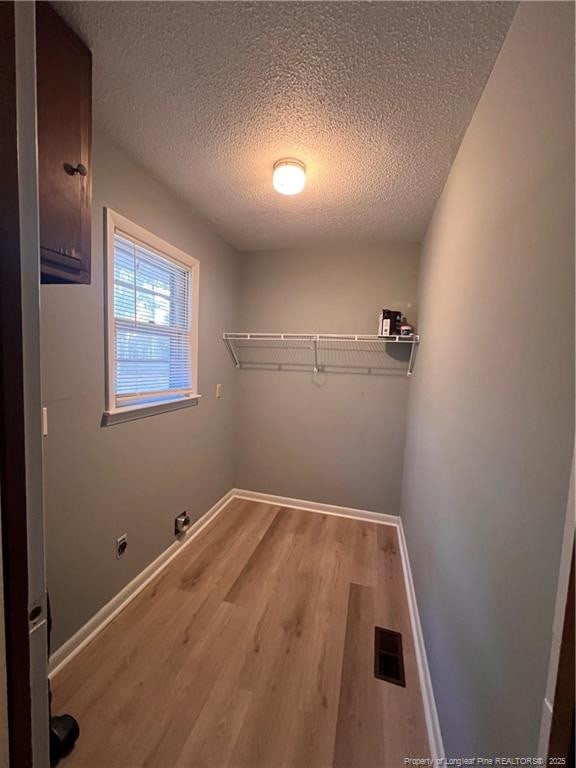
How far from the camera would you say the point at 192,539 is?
242cm

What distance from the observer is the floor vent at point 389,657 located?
143 cm

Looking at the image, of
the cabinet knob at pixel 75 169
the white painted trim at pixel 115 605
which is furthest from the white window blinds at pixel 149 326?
the white painted trim at pixel 115 605

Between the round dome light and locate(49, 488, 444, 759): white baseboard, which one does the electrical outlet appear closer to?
locate(49, 488, 444, 759): white baseboard

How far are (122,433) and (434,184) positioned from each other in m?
2.31

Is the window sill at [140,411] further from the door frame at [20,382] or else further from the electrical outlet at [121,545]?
the door frame at [20,382]

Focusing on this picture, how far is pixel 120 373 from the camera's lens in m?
1.74

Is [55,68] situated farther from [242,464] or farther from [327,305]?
[242,464]

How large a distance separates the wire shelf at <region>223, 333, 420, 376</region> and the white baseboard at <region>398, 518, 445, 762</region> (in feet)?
5.07

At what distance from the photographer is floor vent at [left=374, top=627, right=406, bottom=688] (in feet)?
4.70

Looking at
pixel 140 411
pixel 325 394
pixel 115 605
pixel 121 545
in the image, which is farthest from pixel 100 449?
pixel 325 394

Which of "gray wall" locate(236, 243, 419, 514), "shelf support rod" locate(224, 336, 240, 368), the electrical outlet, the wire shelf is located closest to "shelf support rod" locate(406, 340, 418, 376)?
the wire shelf

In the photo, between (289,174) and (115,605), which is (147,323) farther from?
(115,605)

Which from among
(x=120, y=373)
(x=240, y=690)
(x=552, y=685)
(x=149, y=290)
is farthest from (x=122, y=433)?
(x=552, y=685)

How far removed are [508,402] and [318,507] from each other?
2.48 meters
